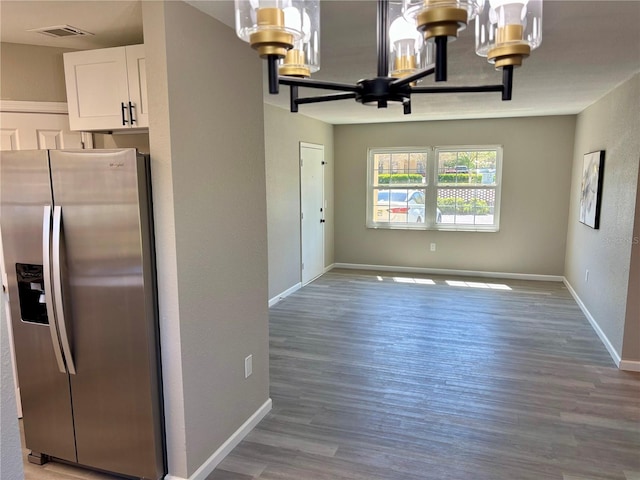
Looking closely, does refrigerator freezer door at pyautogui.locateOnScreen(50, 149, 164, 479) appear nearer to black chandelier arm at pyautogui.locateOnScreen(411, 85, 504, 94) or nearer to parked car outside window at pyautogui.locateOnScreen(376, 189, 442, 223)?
black chandelier arm at pyautogui.locateOnScreen(411, 85, 504, 94)

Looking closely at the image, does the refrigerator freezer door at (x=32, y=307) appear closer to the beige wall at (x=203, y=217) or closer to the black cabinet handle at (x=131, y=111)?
the black cabinet handle at (x=131, y=111)

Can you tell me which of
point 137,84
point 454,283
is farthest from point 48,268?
point 454,283

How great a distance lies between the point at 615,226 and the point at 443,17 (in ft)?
13.0

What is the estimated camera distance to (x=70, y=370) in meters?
2.32

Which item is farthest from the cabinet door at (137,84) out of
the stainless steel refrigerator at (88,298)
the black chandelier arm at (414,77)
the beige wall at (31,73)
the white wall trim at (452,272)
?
the white wall trim at (452,272)

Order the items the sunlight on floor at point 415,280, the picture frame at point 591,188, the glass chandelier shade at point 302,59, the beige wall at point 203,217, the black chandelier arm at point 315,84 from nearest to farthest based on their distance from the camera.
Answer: the black chandelier arm at point 315,84
the glass chandelier shade at point 302,59
the beige wall at point 203,217
the picture frame at point 591,188
the sunlight on floor at point 415,280

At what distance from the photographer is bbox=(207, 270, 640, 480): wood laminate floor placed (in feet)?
8.34

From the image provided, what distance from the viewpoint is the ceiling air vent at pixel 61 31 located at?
7.67 ft

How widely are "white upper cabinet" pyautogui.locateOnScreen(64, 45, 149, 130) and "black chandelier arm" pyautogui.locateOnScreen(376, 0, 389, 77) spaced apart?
136cm

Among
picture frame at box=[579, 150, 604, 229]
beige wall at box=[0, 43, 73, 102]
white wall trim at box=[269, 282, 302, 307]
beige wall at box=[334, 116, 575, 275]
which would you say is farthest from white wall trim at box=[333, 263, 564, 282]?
beige wall at box=[0, 43, 73, 102]

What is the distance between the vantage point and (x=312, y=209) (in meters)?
6.77

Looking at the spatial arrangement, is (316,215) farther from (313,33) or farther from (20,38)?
(313,33)

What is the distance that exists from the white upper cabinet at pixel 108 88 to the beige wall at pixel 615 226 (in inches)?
146

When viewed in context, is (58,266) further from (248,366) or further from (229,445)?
(229,445)
